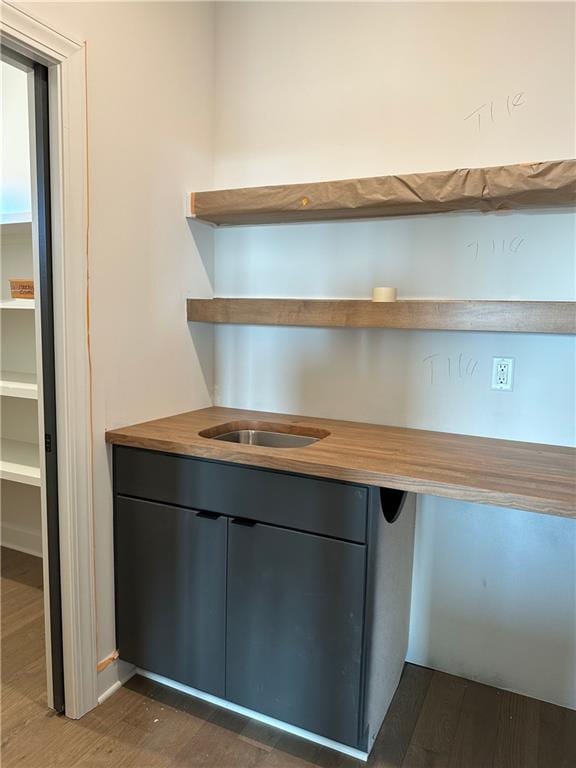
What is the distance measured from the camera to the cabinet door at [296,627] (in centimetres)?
142

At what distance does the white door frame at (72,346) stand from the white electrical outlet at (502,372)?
133 cm

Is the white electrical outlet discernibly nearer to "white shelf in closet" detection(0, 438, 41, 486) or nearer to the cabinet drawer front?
the cabinet drawer front

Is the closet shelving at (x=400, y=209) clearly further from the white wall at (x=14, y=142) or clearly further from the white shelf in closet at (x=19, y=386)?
the white wall at (x=14, y=142)

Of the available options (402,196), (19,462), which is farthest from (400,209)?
(19,462)

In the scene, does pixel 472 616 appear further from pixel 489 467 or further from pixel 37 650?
pixel 37 650

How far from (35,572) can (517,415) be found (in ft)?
7.82

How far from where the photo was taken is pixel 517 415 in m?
1.75

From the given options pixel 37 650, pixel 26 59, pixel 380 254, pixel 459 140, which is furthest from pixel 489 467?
pixel 37 650

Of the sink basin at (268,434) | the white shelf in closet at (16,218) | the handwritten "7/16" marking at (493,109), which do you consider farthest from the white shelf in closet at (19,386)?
the handwritten "7/16" marking at (493,109)

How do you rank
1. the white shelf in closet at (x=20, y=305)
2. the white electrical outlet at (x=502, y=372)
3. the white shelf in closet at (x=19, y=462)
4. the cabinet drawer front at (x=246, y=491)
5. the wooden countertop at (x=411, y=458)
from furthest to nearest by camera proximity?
the white shelf in closet at (x=19, y=462)
the white shelf in closet at (x=20, y=305)
the white electrical outlet at (x=502, y=372)
the cabinet drawer front at (x=246, y=491)
the wooden countertop at (x=411, y=458)

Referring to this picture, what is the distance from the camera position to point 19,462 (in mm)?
2455

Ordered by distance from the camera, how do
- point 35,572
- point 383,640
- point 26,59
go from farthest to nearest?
point 35,572 → point 383,640 → point 26,59

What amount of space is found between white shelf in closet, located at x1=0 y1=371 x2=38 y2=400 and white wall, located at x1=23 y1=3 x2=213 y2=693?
23.5 inches

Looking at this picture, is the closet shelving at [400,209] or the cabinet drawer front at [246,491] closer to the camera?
the cabinet drawer front at [246,491]
